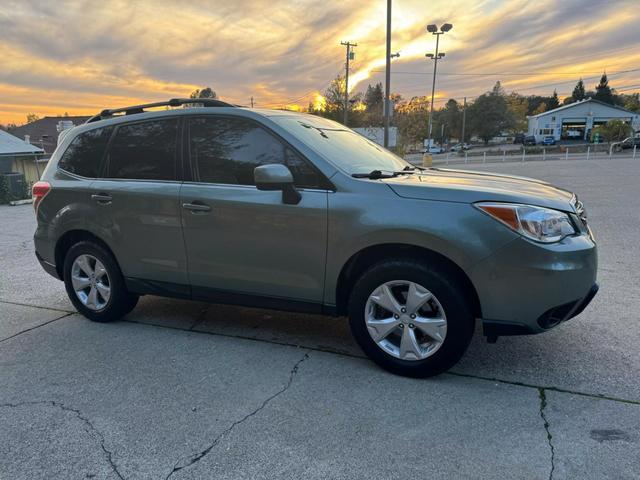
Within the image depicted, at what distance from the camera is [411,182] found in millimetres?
3299

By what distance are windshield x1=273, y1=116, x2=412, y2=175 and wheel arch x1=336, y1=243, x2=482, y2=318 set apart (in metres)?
0.62

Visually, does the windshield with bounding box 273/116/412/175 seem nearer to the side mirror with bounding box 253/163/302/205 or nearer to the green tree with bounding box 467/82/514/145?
the side mirror with bounding box 253/163/302/205

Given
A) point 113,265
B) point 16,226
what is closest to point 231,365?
point 113,265

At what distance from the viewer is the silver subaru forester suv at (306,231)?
295 cm

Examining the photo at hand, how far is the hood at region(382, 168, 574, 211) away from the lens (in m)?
3.00

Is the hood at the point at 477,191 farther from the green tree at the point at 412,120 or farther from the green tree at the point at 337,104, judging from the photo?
the green tree at the point at 337,104

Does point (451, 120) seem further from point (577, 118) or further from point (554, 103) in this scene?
point (554, 103)

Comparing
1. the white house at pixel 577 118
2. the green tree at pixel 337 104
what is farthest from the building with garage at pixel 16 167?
the white house at pixel 577 118

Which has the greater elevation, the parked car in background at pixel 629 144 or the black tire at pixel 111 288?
the parked car in background at pixel 629 144

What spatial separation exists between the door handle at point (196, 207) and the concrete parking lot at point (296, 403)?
1.12 m

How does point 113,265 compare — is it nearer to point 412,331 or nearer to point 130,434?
point 130,434

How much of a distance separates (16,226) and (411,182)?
10369 mm

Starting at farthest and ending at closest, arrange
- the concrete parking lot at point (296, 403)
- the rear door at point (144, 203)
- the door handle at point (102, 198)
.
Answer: the door handle at point (102, 198), the rear door at point (144, 203), the concrete parking lot at point (296, 403)

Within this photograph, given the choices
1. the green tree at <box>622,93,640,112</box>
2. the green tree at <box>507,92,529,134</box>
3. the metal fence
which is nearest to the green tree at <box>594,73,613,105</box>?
the green tree at <box>622,93,640,112</box>
